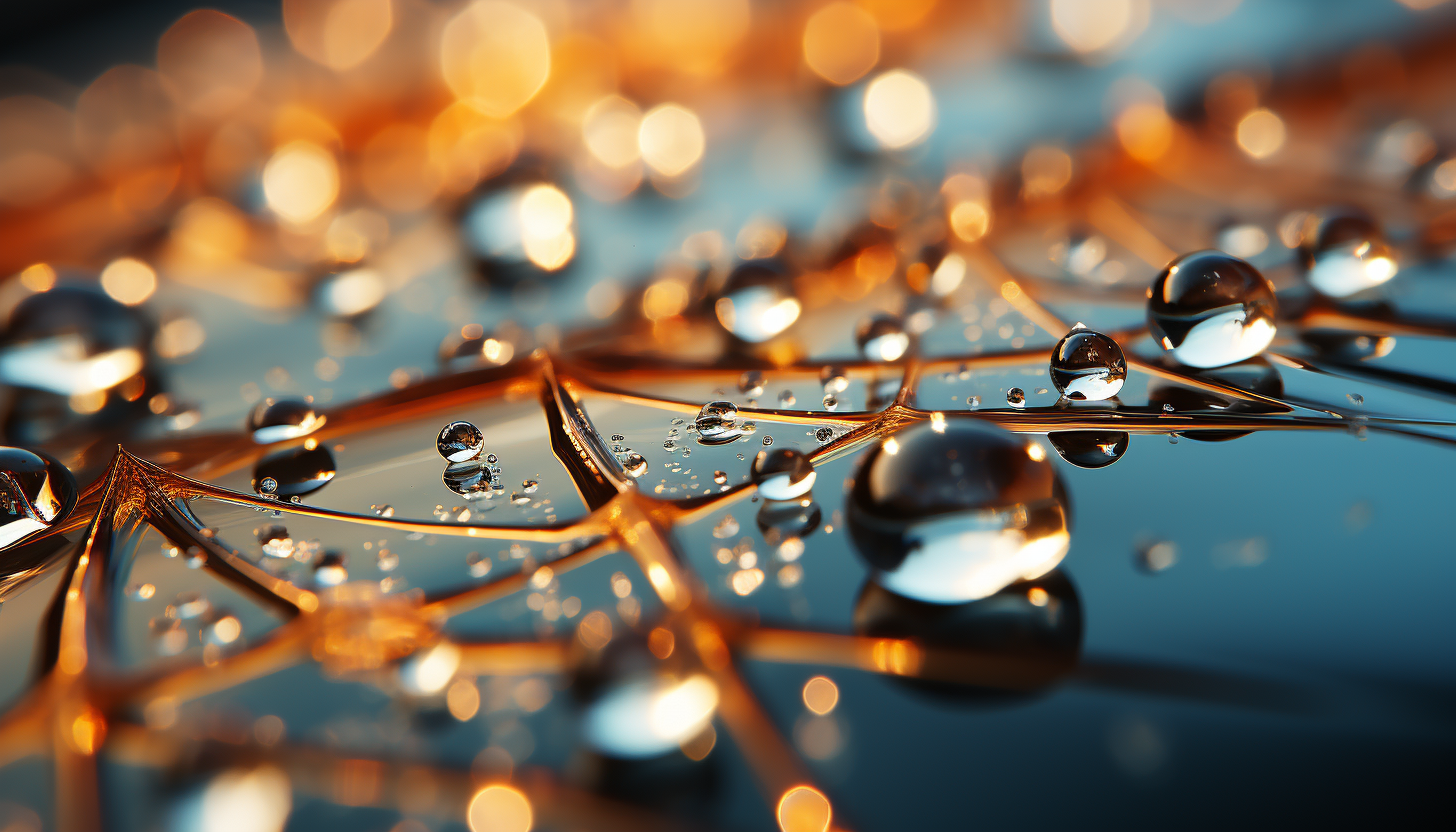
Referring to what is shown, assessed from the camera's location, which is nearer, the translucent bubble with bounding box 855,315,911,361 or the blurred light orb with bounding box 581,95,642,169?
the translucent bubble with bounding box 855,315,911,361

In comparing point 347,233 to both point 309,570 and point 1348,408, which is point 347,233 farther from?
point 1348,408

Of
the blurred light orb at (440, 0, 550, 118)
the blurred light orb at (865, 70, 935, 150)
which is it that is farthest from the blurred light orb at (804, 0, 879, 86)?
the blurred light orb at (440, 0, 550, 118)

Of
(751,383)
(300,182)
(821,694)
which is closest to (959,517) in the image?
(821,694)

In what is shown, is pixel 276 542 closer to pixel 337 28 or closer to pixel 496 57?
pixel 496 57

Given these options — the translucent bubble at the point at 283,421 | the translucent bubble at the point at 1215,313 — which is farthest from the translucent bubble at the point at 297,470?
the translucent bubble at the point at 1215,313

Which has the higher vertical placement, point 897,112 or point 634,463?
point 897,112

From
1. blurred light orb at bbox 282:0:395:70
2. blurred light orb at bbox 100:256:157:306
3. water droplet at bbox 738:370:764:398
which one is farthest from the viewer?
A: blurred light orb at bbox 282:0:395:70

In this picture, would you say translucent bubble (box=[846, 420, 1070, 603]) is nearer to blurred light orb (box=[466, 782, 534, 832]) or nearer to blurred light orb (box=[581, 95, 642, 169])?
blurred light orb (box=[466, 782, 534, 832])
